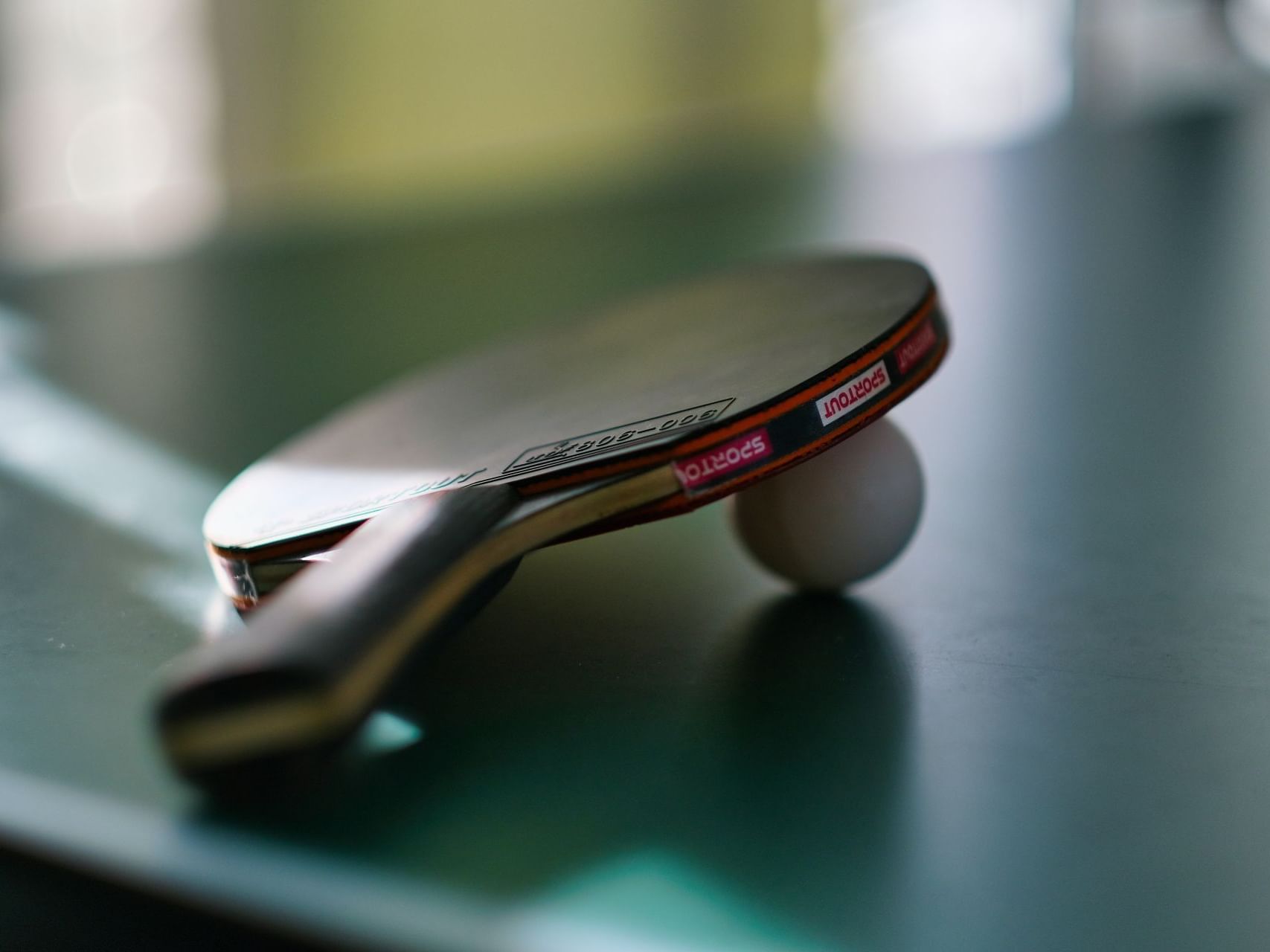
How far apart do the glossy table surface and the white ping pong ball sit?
2cm

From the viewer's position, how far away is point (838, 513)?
0.71 metres

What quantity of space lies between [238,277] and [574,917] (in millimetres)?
2482

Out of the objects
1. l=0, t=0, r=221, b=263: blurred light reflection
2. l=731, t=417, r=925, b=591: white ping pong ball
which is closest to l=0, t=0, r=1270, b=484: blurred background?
l=0, t=0, r=221, b=263: blurred light reflection

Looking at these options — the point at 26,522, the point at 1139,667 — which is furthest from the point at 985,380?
the point at 26,522

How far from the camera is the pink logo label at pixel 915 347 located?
647mm

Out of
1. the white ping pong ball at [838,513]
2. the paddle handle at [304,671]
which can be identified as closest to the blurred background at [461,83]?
the white ping pong ball at [838,513]

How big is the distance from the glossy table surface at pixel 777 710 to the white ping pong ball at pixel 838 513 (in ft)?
0.07

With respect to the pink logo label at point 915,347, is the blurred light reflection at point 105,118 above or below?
below

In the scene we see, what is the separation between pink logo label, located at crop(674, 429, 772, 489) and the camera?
0.57 meters

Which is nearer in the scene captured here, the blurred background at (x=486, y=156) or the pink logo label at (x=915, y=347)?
the pink logo label at (x=915, y=347)

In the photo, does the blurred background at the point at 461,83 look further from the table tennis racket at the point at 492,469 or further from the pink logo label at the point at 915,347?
the pink logo label at the point at 915,347

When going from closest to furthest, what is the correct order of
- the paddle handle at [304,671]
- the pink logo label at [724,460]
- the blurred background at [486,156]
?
the paddle handle at [304,671]
the pink logo label at [724,460]
the blurred background at [486,156]

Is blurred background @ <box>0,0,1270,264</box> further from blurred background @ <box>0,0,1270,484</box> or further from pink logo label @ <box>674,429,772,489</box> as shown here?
pink logo label @ <box>674,429,772,489</box>

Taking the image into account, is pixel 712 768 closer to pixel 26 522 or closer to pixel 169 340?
pixel 26 522
